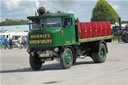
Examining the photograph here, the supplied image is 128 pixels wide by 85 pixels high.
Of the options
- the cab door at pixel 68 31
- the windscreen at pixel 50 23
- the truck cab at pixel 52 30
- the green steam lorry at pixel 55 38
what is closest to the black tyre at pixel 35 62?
the green steam lorry at pixel 55 38

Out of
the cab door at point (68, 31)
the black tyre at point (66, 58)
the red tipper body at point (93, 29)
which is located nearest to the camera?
the black tyre at point (66, 58)

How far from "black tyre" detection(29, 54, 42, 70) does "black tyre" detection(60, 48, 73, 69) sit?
58.3 inches

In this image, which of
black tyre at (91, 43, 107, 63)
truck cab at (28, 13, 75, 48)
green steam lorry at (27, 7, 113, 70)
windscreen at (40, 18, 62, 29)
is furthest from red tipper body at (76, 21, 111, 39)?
windscreen at (40, 18, 62, 29)

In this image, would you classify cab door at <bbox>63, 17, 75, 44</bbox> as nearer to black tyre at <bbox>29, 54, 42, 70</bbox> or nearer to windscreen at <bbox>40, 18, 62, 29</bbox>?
windscreen at <bbox>40, 18, 62, 29</bbox>

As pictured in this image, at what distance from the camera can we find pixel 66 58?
15250mm

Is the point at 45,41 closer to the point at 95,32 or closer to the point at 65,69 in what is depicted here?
the point at 65,69

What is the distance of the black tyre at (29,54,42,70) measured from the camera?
622 inches

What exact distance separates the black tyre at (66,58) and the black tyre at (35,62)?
1.48 m

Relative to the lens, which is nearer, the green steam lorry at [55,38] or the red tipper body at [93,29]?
the green steam lorry at [55,38]

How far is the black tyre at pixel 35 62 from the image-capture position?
1581cm

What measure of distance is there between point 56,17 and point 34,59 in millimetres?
2180

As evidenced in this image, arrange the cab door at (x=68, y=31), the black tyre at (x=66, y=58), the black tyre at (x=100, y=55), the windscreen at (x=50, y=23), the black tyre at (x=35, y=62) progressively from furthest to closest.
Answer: the black tyre at (x=100, y=55), the black tyre at (x=35, y=62), the cab door at (x=68, y=31), the windscreen at (x=50, y=23), the black tyre at (x=66, y=58)

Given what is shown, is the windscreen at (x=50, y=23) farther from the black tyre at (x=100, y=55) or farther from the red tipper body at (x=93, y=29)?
the black tyre at (x=100, y=55)

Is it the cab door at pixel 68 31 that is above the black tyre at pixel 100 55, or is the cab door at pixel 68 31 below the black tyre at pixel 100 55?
above
